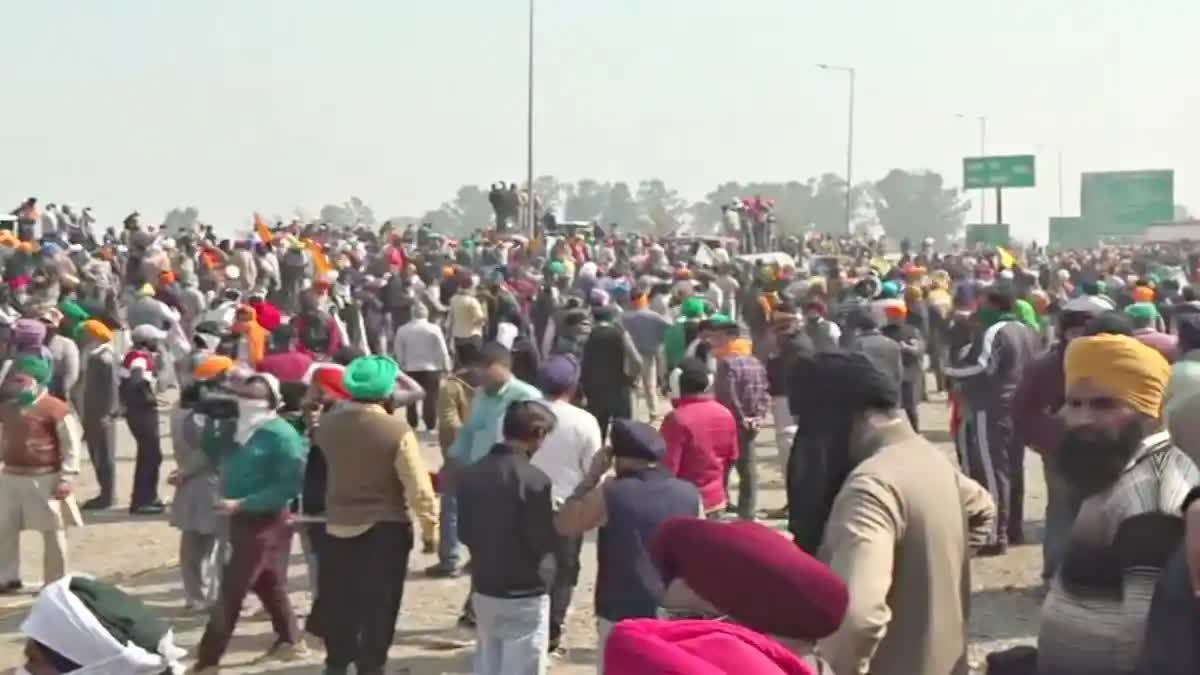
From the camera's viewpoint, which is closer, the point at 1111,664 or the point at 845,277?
the point at 1111,664

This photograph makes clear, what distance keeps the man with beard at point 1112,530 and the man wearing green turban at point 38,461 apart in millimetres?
7605

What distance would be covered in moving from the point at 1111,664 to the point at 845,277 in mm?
20647

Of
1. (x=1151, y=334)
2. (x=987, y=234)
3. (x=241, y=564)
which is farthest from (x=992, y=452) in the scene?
(x=987, y=234)

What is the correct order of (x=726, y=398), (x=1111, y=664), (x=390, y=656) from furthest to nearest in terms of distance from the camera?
(x=726, y=398) → (x=390, y=656) → (x=1111, y=664)

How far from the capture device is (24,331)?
13.0m

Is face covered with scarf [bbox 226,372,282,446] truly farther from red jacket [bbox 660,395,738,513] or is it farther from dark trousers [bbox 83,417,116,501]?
dark trousers [bbox 83,417,116,501]

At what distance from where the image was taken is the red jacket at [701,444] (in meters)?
9.20

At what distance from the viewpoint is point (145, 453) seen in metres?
14.0

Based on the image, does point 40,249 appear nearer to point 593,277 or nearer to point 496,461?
point 593,277

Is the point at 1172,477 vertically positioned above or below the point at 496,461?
above

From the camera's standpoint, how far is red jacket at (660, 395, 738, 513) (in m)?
9.20

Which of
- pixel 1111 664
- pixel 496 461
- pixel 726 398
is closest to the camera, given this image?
pixel 1111 664

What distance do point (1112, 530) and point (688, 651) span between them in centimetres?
172

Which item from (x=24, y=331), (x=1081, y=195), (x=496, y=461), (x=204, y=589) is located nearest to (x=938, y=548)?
(x=496, y=461)
